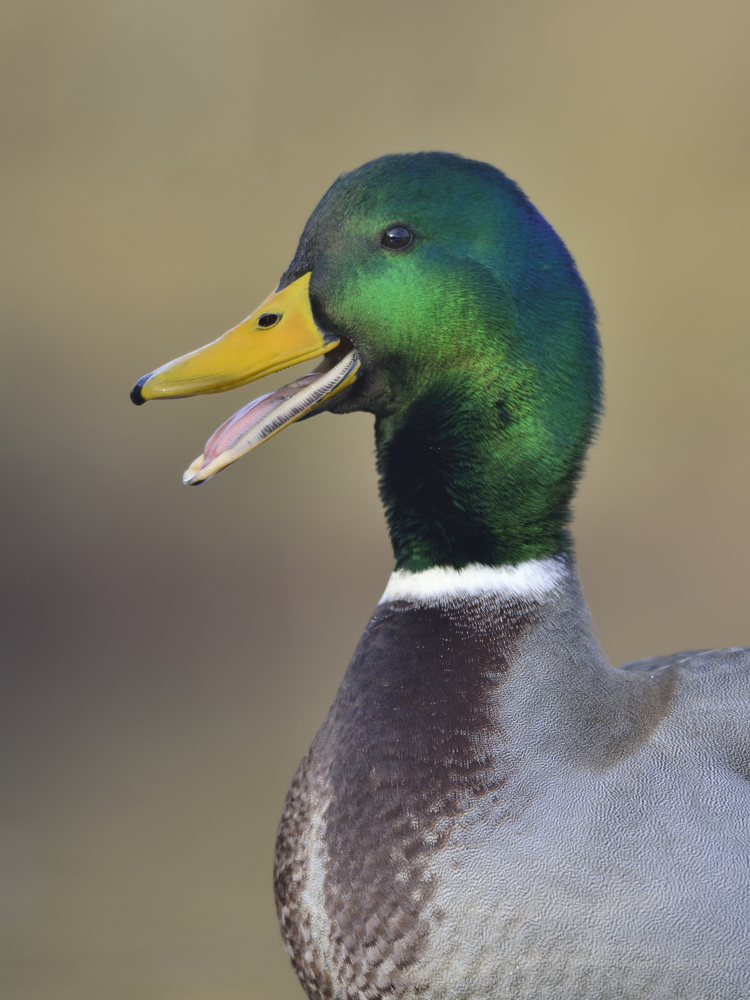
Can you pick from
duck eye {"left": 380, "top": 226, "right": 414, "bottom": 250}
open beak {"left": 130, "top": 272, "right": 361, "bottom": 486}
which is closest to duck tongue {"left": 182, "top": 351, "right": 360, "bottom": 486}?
open beak {"left": 130, "top": 272, "right": 361, "bottom": 486}

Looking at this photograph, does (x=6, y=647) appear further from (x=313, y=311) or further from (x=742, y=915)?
(x=742, y=915)

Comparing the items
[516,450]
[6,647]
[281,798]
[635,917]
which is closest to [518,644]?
[516,450]

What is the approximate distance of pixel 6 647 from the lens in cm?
430

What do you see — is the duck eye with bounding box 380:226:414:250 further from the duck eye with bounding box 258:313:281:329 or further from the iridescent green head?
the duck eye with bounding box 258:313:281:329

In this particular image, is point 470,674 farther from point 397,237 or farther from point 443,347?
point 397,237

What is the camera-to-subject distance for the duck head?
1562 mm

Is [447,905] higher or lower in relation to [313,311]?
lower

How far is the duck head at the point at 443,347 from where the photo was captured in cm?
156

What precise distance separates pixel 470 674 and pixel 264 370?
45 centimetres

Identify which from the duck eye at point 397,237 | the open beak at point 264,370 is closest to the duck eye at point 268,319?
the open beak at point 264,370

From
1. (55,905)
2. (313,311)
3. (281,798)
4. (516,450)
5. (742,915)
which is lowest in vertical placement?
(281,798)

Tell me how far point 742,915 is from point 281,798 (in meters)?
1.87

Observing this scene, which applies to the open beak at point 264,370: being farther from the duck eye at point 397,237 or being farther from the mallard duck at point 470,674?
the duck eye at point 397,237

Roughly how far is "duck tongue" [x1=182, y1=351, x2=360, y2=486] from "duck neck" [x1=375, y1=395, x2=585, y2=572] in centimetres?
9
